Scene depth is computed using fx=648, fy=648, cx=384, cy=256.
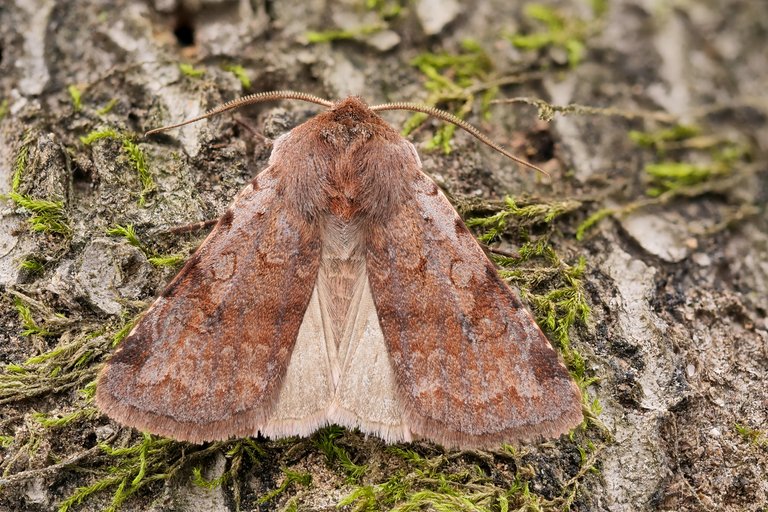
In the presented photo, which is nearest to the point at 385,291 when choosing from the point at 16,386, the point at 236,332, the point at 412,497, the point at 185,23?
the point at 236,332

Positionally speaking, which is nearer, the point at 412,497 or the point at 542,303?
the point at 412,497

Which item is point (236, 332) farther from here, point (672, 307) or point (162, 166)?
point (672, 307)

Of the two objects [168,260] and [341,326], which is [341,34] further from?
[341,326]

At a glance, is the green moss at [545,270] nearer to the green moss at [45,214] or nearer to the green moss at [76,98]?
the green moss at [45,214]

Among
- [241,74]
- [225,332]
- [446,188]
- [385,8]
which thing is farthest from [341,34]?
[225,332]

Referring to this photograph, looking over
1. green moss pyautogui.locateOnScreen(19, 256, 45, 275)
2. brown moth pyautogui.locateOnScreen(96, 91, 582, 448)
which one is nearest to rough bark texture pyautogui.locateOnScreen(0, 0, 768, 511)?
green moss pyautogui.locateOnScreen(19, 256, 45, 275)

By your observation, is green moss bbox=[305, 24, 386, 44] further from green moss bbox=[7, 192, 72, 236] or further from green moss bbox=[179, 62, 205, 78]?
green moss bbox=[7, 192, 72, 236]
